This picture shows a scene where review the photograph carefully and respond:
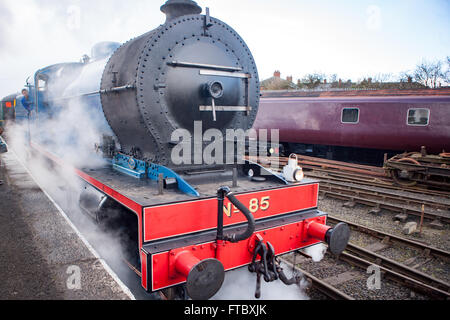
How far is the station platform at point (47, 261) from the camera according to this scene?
10.2ft

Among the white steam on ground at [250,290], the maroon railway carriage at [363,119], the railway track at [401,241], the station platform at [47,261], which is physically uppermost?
the maroon railway carriage at [363,119]

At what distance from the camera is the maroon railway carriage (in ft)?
27.9

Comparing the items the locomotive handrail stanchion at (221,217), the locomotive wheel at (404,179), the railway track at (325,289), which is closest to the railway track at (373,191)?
the locomotive wheel at (404,179)

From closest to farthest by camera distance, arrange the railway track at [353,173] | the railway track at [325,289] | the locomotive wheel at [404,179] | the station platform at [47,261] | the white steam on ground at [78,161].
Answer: the railway track at [325,289], the station platform at [47,261], the white steam on ground at [78,161], the railway track at [353,173], the locomotive wheel at [404,179]

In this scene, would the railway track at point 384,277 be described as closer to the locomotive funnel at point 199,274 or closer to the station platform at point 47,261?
the locomotive funnel at point 199,274

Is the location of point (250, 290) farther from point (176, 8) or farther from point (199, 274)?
point (176, 8)

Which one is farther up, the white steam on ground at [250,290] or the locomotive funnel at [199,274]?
the locomotive funnel at [199,274]

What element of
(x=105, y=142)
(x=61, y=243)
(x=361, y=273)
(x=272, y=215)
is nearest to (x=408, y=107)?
(x=361, y=273)

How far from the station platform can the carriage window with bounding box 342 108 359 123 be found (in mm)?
8177

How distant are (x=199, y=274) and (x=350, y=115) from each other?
8877 mm

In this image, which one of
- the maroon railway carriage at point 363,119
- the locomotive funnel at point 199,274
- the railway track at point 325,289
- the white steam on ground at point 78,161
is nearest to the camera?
the locomotive funnel at point 199,274

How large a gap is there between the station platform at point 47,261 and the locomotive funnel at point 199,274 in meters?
1.20

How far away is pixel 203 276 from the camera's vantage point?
209 centimetres

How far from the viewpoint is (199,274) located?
207cm
